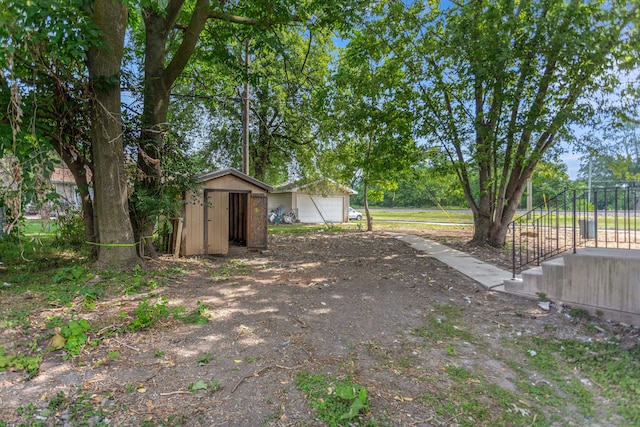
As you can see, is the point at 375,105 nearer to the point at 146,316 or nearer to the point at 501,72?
the point at 501,72

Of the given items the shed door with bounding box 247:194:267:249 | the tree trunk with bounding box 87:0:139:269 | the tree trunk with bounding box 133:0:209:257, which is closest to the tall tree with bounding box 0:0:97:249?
the tree trunk with bounding box 87:0:139:269

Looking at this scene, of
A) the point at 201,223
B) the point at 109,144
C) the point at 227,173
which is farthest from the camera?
the point at 227,173

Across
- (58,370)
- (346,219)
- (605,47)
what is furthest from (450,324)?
(346,219)

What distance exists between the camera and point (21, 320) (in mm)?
3869

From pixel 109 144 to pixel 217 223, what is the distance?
3.69 metres

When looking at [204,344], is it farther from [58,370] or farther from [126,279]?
[126,279]

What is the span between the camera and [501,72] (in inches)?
303

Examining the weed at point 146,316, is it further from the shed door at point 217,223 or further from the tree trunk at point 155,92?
the shed door at point 217,223

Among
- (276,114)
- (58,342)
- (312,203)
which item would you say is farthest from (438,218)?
(58,342)

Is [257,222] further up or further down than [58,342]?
further up

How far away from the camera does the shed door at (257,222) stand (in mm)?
10047

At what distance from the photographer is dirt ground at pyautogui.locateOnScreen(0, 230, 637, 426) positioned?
254cm

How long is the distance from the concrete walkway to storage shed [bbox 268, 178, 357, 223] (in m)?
12.7

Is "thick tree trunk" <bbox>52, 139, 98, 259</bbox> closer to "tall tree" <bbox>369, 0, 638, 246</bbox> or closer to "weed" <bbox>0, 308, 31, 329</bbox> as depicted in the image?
"weed" <bbox>0, 308, 31, 329</bbox>
